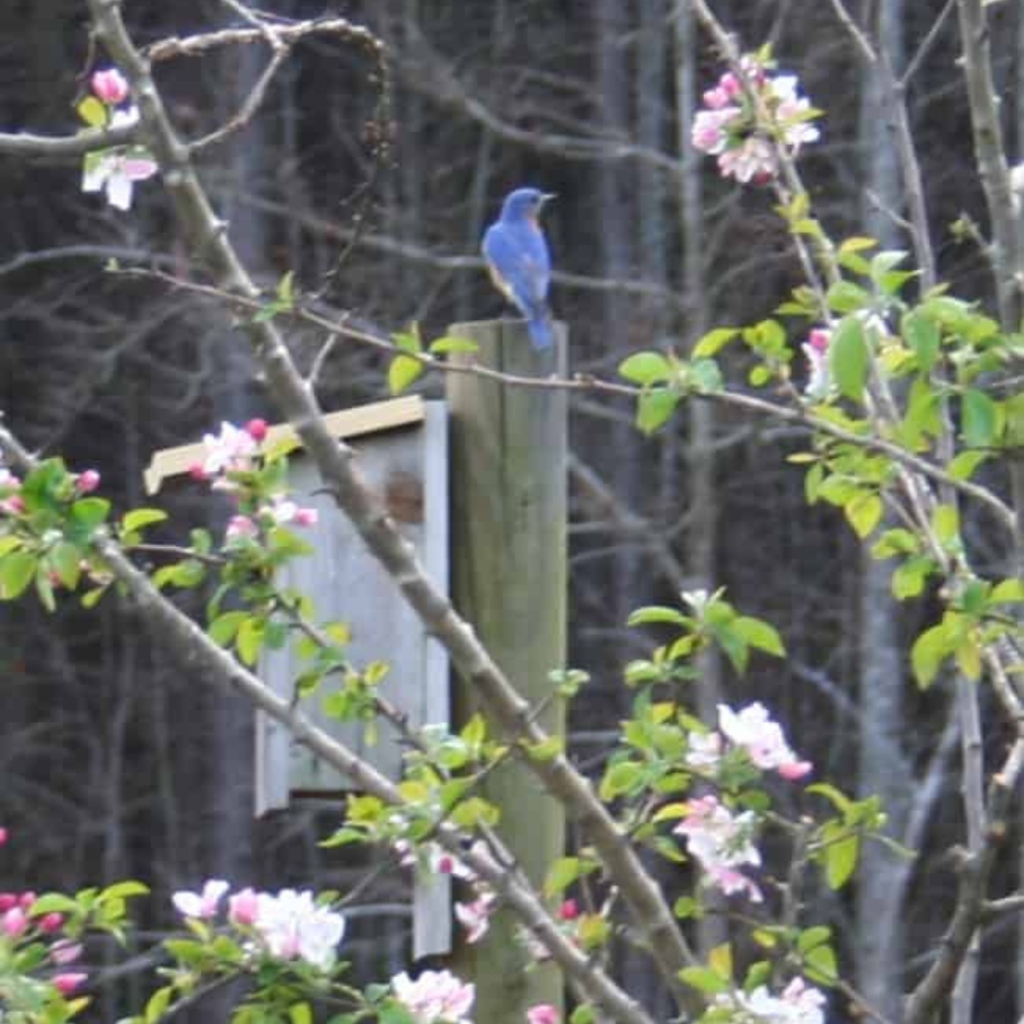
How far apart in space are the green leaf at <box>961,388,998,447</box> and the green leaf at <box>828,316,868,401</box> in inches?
3.4

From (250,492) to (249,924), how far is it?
387mm

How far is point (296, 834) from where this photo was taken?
25.8 feet

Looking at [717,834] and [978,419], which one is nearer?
[978,419]

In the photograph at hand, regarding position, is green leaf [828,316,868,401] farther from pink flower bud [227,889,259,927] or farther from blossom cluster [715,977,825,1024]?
pink flower bud [227,889,259,927]

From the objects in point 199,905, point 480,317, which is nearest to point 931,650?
point 199,905

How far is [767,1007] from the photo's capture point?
2297 mm

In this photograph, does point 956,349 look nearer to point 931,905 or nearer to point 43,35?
point 931,905

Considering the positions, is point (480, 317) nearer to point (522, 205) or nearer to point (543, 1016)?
point (522, 205)

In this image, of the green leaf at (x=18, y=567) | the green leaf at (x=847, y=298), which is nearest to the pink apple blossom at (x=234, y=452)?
the green leaf at (x=18, y=567)

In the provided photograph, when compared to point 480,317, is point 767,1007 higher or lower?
lower

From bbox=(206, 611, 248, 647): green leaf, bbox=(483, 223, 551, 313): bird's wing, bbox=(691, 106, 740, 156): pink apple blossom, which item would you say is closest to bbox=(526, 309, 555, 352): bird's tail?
bbox=(691, 106, 740, 156): pink apple blossom

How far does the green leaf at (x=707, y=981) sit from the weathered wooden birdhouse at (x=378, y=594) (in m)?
0.50

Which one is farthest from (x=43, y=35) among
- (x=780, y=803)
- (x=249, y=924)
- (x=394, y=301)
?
(x=249, y=924)

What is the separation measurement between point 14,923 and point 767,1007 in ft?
2.44
